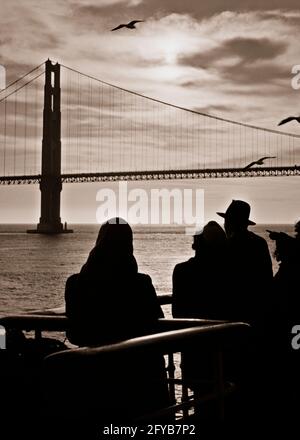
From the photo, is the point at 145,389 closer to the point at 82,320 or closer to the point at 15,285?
the point at 82,320

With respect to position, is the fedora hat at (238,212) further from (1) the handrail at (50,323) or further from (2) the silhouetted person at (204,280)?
(1) the handrail at (50,323)

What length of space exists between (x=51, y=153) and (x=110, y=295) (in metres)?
69.5

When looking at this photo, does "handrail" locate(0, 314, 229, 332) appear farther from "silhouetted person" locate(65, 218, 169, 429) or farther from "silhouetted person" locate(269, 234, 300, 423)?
"silhouetted person" locate(269, 234, 300, 423)

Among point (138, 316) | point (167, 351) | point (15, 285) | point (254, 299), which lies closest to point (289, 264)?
point (254, 299)

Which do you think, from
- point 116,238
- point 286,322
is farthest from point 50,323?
point 286,322

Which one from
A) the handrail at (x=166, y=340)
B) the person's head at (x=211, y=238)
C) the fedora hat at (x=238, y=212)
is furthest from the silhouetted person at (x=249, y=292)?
the handrail at (x=166, y=340)

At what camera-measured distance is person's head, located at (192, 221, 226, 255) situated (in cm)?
346

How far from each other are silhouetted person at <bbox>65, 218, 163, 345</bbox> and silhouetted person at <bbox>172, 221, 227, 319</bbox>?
2.91 feet

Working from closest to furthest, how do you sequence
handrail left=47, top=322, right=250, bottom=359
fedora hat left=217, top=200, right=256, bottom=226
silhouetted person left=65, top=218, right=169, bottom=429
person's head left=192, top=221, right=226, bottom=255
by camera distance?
handrail left=47, top=322, right=250, bottom=359
silhouetted person left=65, top=218, right=169, bottom=429
person's head left=192, top=221, right=226, bottom=255
fedora hat left=217, top=200, right=256, bottom=226

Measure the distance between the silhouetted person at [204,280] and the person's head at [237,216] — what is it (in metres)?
0.14

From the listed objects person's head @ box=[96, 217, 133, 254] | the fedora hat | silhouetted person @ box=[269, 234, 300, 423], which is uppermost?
the fedora hat

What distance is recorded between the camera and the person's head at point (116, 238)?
8.40 feet

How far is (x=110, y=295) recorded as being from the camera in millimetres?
2559

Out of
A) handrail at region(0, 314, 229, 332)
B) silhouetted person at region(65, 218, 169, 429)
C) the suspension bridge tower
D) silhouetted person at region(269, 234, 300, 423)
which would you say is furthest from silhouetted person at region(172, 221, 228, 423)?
the suspension bridge tower
